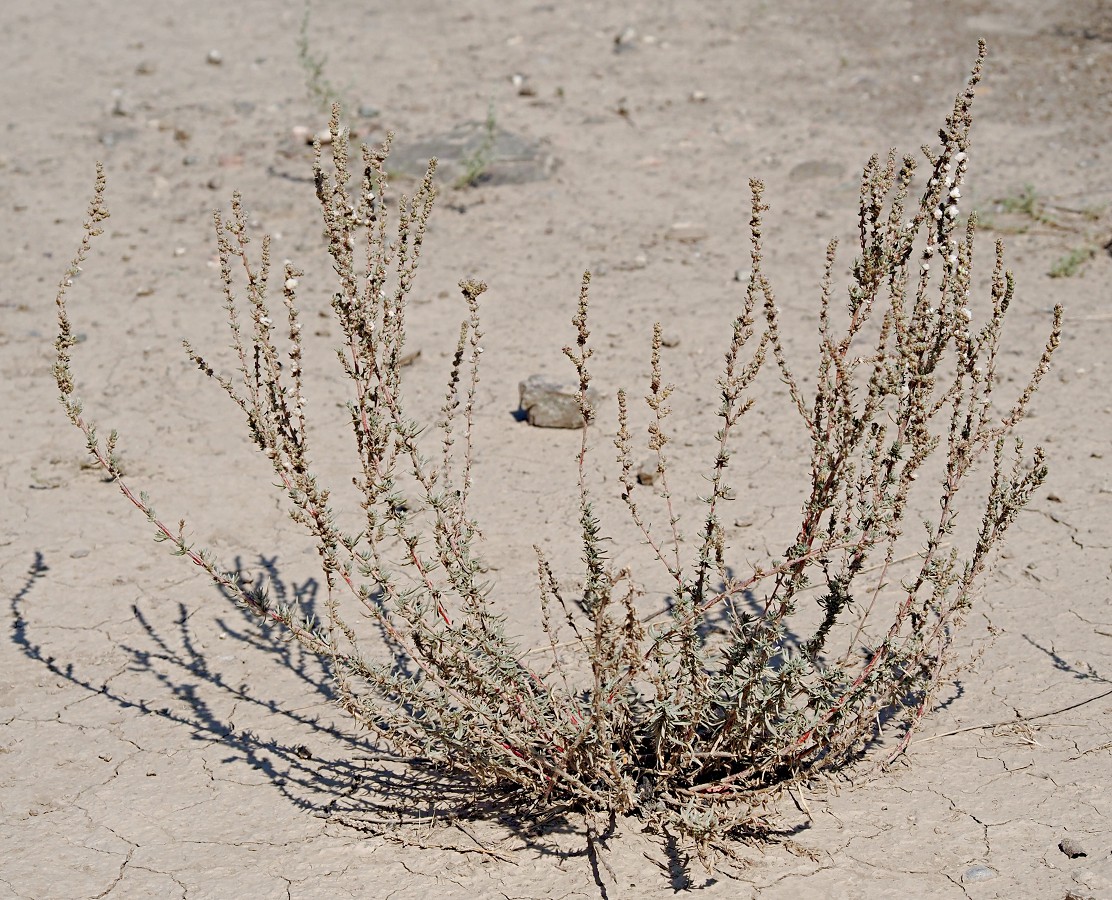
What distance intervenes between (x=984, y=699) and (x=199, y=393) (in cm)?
362

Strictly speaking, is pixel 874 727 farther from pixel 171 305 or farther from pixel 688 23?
pixel 688 23

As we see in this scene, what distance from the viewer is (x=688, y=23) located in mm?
10062

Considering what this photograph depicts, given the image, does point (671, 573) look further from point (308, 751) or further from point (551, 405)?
point (551, 405)

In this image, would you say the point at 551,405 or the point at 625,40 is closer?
the point at 551,405

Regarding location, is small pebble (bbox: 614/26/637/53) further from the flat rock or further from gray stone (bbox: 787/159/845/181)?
gray stone (bbox: 787/159/845/181)

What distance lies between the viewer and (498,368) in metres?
5.52

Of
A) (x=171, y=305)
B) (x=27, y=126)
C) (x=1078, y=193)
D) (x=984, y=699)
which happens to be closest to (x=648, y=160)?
(x=1078, y=193)

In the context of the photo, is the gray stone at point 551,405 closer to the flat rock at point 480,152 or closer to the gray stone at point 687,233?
the gray stone at point 687,233

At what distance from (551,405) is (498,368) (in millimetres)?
580

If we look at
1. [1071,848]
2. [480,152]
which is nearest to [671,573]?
[1071,848]

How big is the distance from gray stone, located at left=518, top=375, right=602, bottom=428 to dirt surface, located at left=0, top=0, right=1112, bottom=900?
85 millimetres

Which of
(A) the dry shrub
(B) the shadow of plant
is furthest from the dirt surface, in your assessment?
(A) the dry shrub

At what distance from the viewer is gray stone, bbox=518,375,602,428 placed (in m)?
5.02

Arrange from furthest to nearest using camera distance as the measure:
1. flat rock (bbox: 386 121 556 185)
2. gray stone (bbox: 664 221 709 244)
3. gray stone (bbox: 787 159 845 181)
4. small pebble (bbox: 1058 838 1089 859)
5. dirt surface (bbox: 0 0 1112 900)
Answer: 1. flat rock (bbox: 386 121 556 185)
2. gray stone (bbox: 787 159 845 181)
3. gray stone (bbox: 664 221 709 244)
4. dirt surface (bbox: 0 0 1112 900)
5. small pebble (bbox: 1058 838 1089 859)
